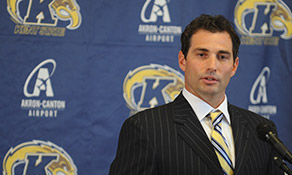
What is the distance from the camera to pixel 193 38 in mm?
1436

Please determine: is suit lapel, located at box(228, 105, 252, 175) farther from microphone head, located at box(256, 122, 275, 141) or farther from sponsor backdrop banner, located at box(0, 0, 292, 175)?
sponsor backdrop banner, located at box(0, 0, 292, 175)

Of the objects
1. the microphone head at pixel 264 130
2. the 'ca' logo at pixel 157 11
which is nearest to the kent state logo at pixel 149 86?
the 'ca' logo at pixel 157 11

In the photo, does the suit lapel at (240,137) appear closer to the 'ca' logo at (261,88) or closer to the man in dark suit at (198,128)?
the man in dark suit at (198,128)

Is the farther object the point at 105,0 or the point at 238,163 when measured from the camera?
the point at 105,0

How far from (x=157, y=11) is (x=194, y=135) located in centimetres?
131

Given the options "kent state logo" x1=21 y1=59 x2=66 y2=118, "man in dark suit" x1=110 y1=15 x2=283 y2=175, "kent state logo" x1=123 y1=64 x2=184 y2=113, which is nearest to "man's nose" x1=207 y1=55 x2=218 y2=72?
"man in dark suit" x1=110 y1=15 x2=283 y2=175

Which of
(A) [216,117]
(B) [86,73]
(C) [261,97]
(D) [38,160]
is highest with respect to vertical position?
(B) [86,73]

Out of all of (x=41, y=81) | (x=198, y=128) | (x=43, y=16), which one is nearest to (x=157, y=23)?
(x=43, y=16)

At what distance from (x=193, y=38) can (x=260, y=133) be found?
0.52m

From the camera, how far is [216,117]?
1366mm

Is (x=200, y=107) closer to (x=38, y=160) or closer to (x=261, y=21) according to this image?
(x=38, y=160)

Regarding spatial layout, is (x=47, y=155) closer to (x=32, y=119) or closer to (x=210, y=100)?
(x=32, y=119)

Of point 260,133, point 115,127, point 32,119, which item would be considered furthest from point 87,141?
point 260,133

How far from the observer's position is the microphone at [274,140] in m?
0.99
